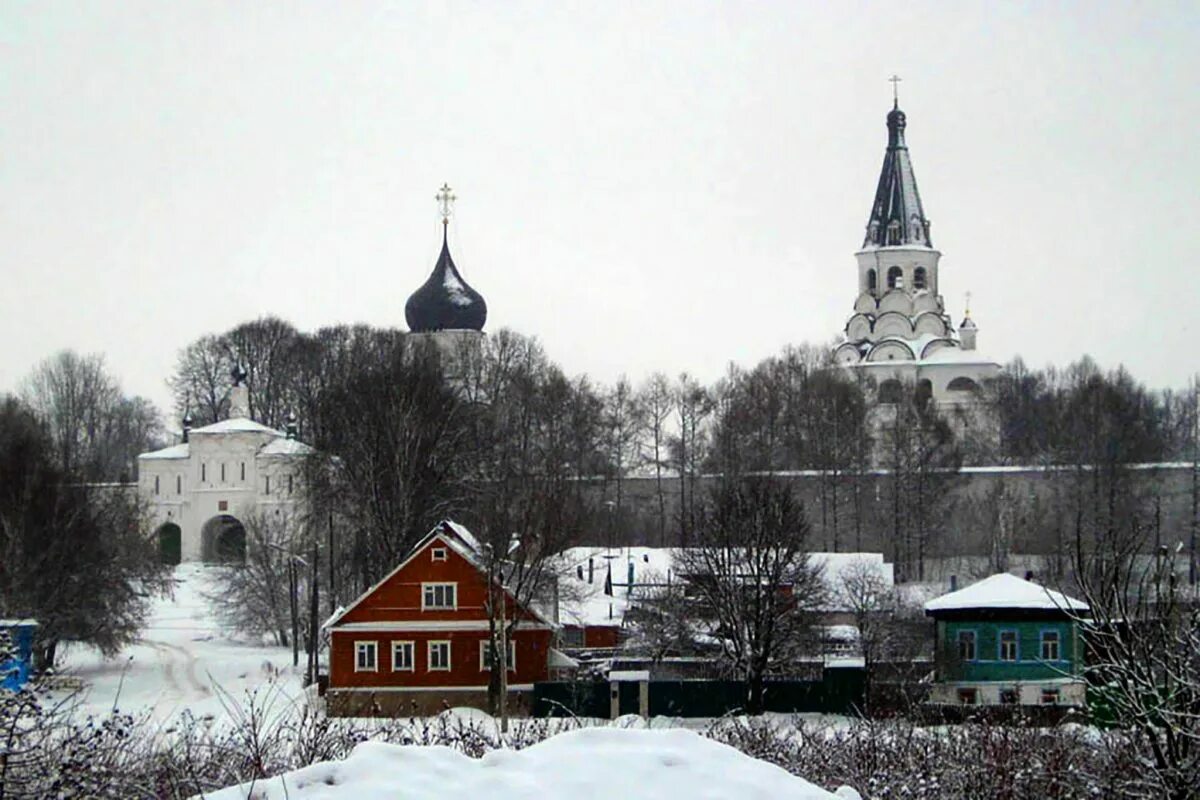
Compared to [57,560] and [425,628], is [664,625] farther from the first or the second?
[57,560]

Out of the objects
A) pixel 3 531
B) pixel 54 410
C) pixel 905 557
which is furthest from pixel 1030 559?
pixel 54 410

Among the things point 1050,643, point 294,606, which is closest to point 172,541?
point 294,606

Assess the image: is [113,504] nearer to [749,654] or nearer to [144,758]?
[749,654]

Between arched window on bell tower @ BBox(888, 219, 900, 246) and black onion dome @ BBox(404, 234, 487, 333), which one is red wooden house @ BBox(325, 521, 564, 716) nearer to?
black onion dome @ BBox(404, 234, 487, 333)

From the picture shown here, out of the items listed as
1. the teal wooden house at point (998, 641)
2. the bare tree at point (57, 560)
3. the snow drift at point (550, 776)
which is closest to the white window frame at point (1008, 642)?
the teal wooden house at point (998, 641)

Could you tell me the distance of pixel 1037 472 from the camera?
5497cm

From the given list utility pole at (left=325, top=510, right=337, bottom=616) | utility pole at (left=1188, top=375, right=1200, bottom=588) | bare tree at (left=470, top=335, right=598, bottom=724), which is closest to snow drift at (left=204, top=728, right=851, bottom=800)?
bare tree at (left=470, top=335, right=598, bottom=724)

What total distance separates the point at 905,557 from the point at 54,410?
32595mm

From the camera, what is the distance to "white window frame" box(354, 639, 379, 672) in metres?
26.8

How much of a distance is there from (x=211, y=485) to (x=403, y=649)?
30.5 meters

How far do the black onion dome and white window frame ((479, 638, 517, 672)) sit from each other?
106ft

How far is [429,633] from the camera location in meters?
27.0

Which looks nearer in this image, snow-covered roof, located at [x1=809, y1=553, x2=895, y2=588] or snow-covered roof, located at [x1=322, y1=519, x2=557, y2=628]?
snow-covered roof, located at [x1=322, y1=519, x2=557, y2=628]

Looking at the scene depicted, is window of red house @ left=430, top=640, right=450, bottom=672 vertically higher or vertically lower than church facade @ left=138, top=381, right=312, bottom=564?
lower
